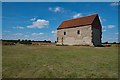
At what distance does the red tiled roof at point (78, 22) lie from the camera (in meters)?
40.6

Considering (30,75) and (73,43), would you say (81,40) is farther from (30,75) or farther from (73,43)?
(30,75)

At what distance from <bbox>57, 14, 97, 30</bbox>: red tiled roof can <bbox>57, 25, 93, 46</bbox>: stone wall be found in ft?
3.18

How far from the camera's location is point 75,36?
1709 inches

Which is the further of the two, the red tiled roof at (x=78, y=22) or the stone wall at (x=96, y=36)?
the red tiled roof at (x=78, y=22)

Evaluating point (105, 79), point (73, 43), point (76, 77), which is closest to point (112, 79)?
point (105, 79)

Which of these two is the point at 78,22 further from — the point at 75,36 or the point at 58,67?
the point at 58,67

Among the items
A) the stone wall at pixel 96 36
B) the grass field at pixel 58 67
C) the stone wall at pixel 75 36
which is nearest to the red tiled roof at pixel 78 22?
the stone wall at pixel 75 36

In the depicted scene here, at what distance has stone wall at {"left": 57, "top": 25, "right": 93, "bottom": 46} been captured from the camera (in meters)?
39.8

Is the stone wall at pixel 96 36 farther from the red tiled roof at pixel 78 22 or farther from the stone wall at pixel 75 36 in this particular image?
the red tiled roof at pixel 78 22

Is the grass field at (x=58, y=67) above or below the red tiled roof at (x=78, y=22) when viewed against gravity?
below

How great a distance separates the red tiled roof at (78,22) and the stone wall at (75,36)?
97cm

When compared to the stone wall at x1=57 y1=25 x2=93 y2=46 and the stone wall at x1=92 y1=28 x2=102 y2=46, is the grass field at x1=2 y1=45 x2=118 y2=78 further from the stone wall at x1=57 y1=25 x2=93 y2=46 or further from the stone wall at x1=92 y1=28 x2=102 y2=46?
the stone wall at x1=92 y1=28 x2=102 y2=46

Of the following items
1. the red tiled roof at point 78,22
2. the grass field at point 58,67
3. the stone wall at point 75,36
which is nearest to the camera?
the grass field at point 58,67

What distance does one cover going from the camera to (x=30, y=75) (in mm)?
7035
